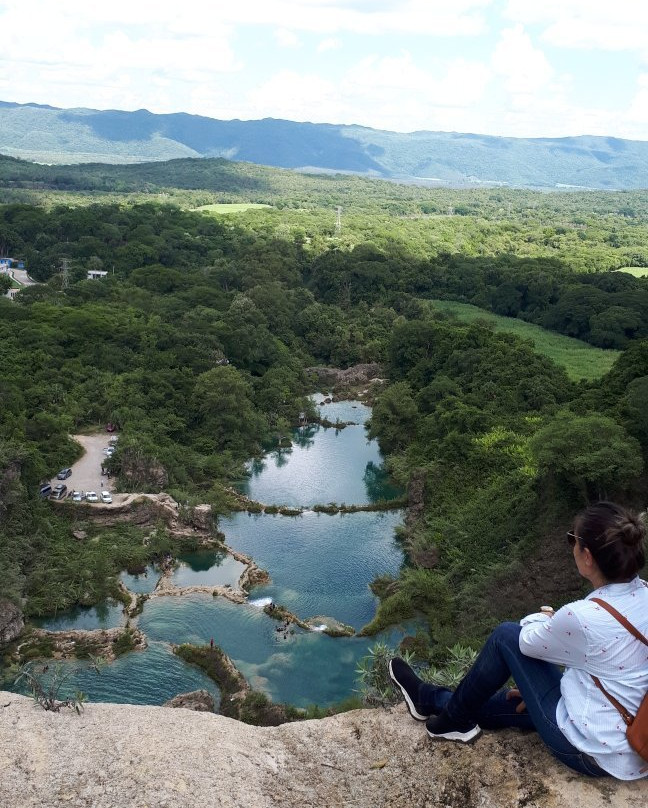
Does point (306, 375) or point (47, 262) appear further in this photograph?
point (47, 262)

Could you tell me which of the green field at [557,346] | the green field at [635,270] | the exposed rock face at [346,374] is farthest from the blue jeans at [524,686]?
the green field at [635,270]

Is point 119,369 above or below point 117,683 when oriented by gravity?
above

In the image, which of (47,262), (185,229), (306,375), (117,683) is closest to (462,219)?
(185,229)

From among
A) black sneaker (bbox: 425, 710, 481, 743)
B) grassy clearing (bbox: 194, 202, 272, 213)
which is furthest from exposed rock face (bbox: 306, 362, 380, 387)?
grassy clearing (bbox: 194, 202, 272, 213)

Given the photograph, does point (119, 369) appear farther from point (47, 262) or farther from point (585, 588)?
point (47, 262)

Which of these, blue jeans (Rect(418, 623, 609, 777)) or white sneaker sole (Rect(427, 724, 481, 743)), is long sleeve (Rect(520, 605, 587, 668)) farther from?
white sneaker sole (Rect(427, 724, 481, 743))
